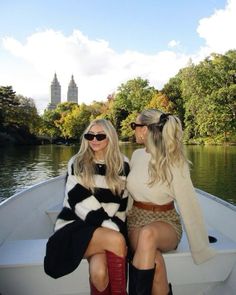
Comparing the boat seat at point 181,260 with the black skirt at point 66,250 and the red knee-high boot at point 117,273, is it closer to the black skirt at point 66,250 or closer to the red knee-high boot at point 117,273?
the black skirt at point 66,250

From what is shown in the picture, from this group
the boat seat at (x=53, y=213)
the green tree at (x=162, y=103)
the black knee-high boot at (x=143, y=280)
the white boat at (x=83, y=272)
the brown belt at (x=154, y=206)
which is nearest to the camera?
the black knee-high boot at (x=143, y=280)

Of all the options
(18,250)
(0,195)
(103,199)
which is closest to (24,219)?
(18,250)

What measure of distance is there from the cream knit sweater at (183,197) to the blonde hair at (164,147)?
0.15ft

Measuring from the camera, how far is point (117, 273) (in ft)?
7.20

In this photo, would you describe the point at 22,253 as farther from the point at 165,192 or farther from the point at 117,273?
the point at 165,192

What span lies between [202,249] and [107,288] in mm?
727

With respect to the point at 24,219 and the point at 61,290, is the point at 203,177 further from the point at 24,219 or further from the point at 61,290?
the point at 61,290

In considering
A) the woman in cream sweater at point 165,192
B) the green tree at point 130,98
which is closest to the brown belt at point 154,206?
the woman in cream sweater at point 165,192

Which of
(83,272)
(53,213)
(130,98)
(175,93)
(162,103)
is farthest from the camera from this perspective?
(130,98)

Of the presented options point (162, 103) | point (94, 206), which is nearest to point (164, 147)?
point (94, 206)

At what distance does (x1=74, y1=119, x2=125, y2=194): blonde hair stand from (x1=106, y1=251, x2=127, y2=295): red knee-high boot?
1.44ft

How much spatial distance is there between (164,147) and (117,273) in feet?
2.76

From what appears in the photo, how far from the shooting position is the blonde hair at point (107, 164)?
2449mm

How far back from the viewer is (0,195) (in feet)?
37.1
